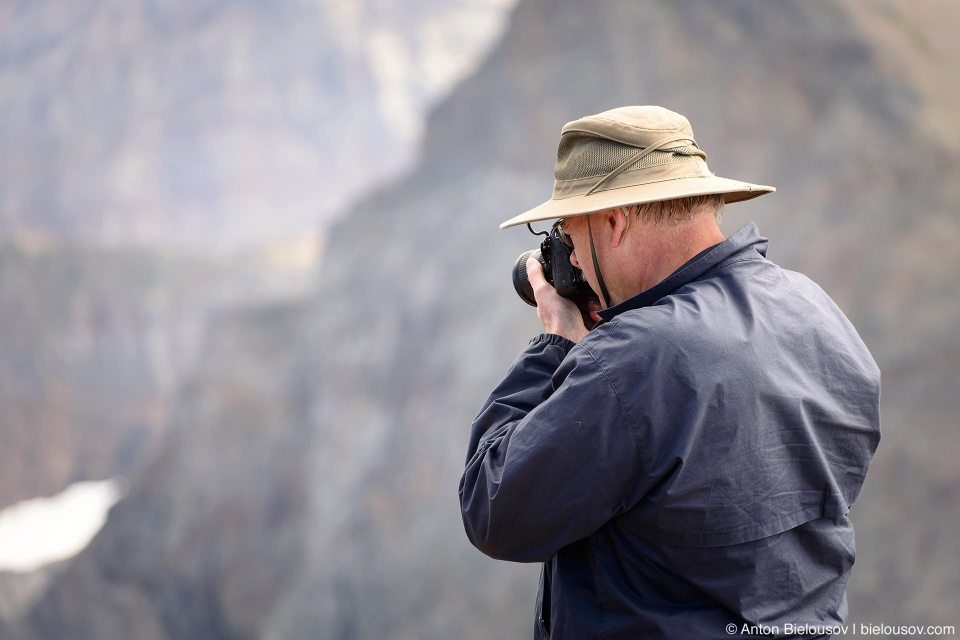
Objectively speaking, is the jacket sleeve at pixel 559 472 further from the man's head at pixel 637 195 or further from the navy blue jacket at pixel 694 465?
the man's head at pixel 637 195

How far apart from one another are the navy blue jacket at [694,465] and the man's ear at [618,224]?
11 cm

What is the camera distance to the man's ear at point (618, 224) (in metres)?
1.25

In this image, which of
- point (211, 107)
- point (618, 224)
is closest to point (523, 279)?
point (618, 224)

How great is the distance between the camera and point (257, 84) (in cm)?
4403

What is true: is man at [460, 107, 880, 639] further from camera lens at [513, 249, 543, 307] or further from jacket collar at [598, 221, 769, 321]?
camera lens at [513, 249, 543, 307]

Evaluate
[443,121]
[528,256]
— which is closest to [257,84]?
[443,121]

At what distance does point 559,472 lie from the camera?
3.56 ft

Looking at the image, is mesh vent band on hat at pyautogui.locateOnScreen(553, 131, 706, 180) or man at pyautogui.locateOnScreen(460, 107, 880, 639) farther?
mesh vent band on hat at pyautogui.locateOnScreen(553, 131, 706, 180)

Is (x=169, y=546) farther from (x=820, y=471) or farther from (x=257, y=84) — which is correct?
(x=257, y=84)

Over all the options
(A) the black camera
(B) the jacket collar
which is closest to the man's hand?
(A) the black camera

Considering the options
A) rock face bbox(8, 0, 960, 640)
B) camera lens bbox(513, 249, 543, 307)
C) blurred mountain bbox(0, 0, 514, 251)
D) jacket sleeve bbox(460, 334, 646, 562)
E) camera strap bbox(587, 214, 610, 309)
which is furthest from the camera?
blurred mountain bbox(0, 0, 514, 251)

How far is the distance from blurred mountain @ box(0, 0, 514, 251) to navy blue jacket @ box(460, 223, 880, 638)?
43421 mm

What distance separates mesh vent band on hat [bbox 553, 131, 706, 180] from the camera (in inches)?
48.8

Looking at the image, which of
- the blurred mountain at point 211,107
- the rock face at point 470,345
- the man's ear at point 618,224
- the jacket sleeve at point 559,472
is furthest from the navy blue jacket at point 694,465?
the blurred mountain at point 211,107
